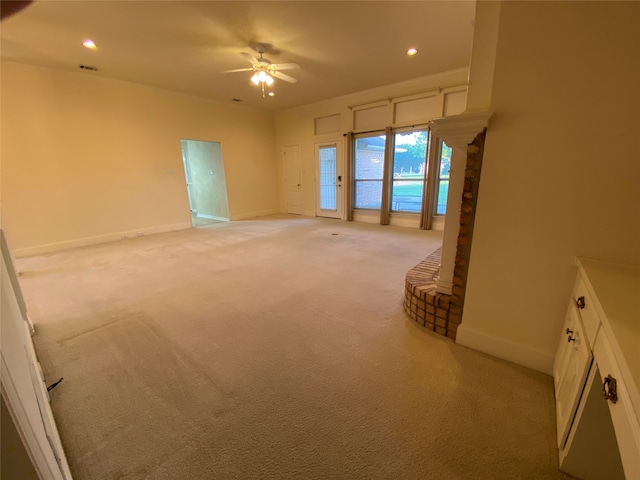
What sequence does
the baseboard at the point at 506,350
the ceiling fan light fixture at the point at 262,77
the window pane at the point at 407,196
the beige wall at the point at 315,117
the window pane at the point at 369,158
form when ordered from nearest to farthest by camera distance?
1. the baseboard at the point at 506,350
2. the ceiling fan light fixture at the point at 262,77
3. the beige wall at the point at 315,117
4. the window pane at the point at 407,196
5. the window pane at the point at 369,158

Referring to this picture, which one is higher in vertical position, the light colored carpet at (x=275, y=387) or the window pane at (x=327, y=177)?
the window pane at (x=327, y=177)

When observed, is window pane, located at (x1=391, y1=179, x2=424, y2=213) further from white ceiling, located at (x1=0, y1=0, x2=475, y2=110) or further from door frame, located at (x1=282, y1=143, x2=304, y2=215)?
door frame, located at (x1=282, y1=143, x2=304, y2=215)

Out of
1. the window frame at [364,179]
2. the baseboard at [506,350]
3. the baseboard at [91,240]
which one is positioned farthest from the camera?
the window frame at [364,179]

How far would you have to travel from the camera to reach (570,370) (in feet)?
3.96

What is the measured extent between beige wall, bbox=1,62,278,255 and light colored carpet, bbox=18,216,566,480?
1.96 meters

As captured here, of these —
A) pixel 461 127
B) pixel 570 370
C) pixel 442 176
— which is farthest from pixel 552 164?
pixel 442 176

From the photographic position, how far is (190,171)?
7.83m

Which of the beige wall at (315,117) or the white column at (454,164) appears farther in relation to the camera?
the beige wall at (315,117)

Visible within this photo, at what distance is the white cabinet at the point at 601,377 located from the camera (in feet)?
2.21

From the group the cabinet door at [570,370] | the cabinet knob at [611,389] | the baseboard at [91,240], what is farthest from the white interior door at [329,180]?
the cabinet knob at [611,389]

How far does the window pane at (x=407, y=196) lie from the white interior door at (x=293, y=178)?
2.68 m

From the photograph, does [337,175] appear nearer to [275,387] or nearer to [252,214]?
[252,214]

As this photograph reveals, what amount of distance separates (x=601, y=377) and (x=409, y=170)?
17.5ft

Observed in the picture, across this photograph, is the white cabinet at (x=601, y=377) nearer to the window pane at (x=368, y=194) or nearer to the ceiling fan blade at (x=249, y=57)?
the ceiling fan blade at (x=249, y=57)
